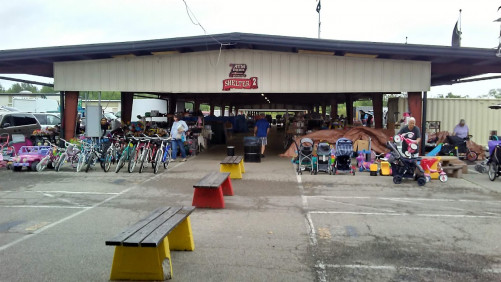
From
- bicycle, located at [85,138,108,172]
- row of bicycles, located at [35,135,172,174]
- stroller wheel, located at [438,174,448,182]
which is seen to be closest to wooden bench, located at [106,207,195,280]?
row of bicycles, located at [35,135,172,174]

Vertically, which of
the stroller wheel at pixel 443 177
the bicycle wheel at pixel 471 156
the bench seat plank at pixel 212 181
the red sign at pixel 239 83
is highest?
the red sign at pixel 239 83

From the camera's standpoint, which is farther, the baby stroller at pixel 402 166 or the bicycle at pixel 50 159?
the bicycle at pixel 50 159

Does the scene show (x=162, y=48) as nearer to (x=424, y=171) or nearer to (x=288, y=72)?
(x=288, y=72)

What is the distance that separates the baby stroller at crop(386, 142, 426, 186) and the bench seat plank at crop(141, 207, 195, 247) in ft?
22.9

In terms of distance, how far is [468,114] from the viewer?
21.0m

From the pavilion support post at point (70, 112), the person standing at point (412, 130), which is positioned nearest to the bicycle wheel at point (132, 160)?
the pavilion support post at point (70, 112)

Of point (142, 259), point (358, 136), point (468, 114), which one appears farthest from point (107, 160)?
point (468, 114)

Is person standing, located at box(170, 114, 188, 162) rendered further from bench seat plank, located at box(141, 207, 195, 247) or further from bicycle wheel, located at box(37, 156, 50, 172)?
bench seat plank, located at box(141, 207, 195, 247)

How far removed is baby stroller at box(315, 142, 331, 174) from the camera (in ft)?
41.1

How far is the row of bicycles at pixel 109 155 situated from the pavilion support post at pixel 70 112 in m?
2.33

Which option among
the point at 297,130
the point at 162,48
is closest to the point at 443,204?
the point at 162,48

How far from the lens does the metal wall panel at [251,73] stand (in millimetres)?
14391

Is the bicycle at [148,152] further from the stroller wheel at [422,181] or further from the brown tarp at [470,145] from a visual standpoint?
the brown tarp at [470,145]

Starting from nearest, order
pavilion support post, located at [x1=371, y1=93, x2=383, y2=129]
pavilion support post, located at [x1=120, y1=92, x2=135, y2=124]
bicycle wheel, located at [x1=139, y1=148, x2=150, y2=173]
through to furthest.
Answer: bicycle wheel, located at [x1=139, y1=148, x2=150, y2=173], pavilion support post, located at [x1=120, y1=92, x2=135, y2=124], pavilion support post, located at [x1=371, y1=93, x2=383, y2=129]
